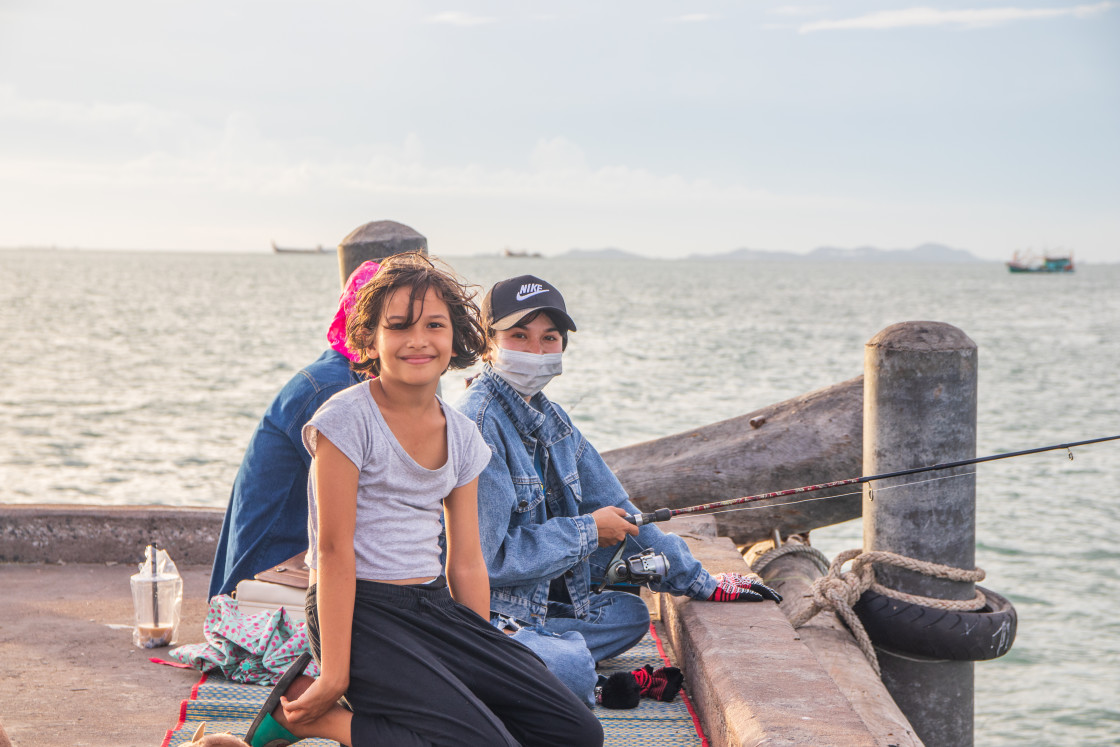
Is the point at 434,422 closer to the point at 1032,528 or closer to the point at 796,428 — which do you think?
the point at 796,428

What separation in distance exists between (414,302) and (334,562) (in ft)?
2.30

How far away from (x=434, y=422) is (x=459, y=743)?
835 mm

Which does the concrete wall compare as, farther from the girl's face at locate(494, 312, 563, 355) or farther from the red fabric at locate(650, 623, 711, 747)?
the girl's face at locate(494, 312, 563, 355)

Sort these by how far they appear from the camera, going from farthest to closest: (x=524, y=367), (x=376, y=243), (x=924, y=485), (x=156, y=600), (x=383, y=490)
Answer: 1. (x=376, y=243)
2. (x=924, y=485)
3. (x=156, y=600)
4. (x=524, y=367)
5. (x=383, y=490)

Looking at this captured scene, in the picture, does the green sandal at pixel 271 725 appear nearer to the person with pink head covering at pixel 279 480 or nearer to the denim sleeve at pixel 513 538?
the denim sleeve at pixel 513 538

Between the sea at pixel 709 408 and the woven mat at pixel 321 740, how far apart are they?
2292 millimetres

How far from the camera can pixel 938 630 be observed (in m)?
4.29

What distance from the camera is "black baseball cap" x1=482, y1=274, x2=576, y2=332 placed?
11.5 feet

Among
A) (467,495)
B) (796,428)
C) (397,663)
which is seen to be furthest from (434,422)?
(796,428)

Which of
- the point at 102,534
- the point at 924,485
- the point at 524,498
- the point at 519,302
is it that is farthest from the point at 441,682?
the point at 102,534

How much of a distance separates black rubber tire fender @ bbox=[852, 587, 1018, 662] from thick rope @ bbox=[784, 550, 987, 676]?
1.6 inches

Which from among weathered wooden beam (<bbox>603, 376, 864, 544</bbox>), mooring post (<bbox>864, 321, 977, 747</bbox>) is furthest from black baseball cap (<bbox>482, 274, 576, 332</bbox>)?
weathered wooden beam (<bbox>603, 376, 864, 544</bbox>)

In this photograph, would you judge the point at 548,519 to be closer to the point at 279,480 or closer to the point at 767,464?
the point at 279,480

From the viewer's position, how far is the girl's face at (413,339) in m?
2.77
